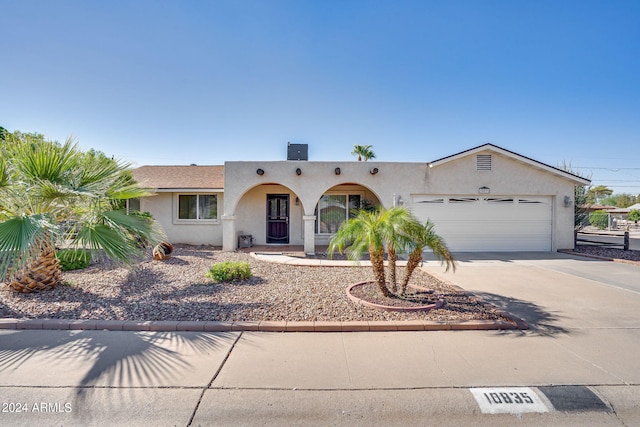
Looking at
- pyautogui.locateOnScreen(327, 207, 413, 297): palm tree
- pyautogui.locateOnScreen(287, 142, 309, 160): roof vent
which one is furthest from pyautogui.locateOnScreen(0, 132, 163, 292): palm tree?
pyautogui.locateOnScreen(287, 142, 309, 160): roof vent

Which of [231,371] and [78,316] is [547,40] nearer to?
[231,371]

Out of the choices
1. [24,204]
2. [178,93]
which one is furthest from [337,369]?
[178,93]

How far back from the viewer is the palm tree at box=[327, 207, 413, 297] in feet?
→ 17.7

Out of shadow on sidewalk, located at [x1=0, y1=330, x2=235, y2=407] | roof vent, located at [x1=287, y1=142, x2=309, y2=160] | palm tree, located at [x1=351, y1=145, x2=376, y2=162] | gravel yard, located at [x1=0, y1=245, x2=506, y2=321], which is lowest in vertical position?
shadow on sidewalk, located at [x1=0, y1=330, x2=235, y2=407]

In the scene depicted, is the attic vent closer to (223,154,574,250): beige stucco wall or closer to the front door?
(223,154,574,250): beige stucco wall

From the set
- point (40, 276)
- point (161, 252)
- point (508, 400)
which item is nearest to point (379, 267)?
point (508, 400)

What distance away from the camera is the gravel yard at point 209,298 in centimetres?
493

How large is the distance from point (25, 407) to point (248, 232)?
10.9 m

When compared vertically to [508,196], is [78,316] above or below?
below

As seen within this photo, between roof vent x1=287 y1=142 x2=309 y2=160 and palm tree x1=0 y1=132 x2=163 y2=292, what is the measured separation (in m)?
7.99

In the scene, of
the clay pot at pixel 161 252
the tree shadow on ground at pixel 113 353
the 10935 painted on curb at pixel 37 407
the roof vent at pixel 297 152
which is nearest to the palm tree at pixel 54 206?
the tree shadow on ground at pixel 113 353

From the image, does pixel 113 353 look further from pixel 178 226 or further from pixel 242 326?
pixel 178 226

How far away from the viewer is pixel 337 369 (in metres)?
3.41

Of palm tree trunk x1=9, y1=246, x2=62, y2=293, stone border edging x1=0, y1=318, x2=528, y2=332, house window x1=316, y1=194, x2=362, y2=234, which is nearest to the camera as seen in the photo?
stone border edging x1=0, y1=318, x2=528, y2=332
